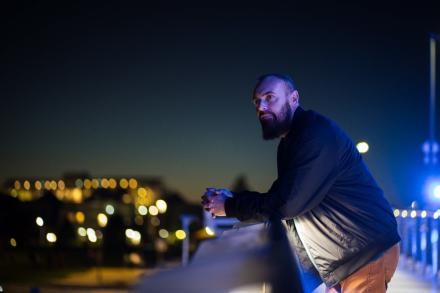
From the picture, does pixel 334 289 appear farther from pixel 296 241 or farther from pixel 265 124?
pixel 265 124

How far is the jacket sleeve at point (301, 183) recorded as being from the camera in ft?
8.43

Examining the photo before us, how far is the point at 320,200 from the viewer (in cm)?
265

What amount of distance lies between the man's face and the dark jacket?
0.13 ft

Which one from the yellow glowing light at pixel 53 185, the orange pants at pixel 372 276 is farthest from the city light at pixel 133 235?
the orange pants at pixel 372 276

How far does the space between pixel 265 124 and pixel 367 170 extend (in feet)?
1.38

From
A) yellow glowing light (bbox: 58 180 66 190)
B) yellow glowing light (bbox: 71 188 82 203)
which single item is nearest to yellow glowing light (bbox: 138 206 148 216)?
yellow glowing light (bbox: 71 188 82 203)

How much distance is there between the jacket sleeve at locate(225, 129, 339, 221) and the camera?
2.57 m

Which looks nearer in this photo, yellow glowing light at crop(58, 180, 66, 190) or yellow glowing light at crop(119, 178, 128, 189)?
yellow glowing light at crop(119, 178, 128, 189)

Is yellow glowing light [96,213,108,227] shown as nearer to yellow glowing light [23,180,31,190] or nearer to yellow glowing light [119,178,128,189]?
yellow glowing light [119,178,128,189]

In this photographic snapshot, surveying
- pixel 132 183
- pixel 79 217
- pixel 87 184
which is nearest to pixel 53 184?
pixel 87 184

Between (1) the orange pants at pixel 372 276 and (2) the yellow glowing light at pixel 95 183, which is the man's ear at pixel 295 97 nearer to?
(1) the orange pants at pixel 372 276

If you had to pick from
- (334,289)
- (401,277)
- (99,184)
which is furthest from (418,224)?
(99,184)

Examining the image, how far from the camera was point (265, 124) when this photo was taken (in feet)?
8.98

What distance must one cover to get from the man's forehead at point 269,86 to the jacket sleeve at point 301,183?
204mm
